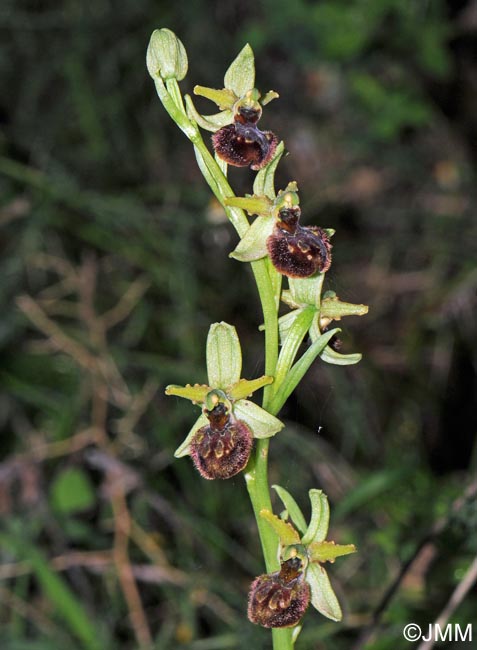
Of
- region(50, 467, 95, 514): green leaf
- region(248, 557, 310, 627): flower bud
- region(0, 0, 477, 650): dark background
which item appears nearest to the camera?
region(248, 557, 310, 627): flower bud

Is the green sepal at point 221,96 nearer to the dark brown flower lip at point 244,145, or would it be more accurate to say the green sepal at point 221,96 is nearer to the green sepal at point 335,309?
the dark brown flower lip at point 244,145

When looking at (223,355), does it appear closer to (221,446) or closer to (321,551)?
(221,446)

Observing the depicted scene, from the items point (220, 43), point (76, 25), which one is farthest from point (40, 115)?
point (220, 43)

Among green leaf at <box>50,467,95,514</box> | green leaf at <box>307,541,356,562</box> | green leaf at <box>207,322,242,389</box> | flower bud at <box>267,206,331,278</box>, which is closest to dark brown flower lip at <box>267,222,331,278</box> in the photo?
flower bud at <box>267,206,331,278</box>

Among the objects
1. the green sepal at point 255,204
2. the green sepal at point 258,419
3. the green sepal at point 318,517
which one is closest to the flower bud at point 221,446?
the green sepal at point 258,419

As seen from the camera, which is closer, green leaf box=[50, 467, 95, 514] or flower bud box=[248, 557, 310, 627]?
flower bud box=[248, 557, 310, 627]

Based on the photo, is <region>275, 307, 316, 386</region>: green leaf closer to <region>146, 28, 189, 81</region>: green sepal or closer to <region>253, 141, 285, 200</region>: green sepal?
<region>253, 141, 285, 200</region>: green sepal
